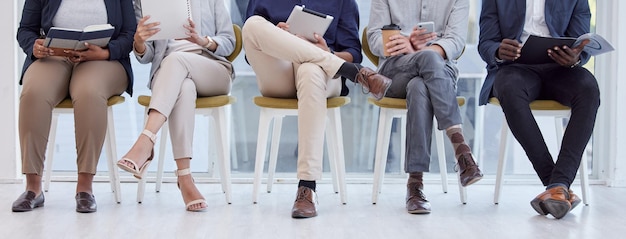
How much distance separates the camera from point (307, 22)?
331 cm

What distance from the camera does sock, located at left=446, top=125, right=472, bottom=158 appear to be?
307cm

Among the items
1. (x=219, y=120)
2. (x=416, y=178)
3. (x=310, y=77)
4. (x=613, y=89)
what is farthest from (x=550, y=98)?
(x=219, y=120)

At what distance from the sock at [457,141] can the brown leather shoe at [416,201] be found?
22 centimetres

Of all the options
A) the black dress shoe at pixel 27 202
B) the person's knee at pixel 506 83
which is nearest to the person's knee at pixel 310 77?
the person's knee at pixel 506 83

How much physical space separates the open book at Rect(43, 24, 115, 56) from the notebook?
72 centimetres

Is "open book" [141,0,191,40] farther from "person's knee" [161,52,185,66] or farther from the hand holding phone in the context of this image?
the hand holding phone

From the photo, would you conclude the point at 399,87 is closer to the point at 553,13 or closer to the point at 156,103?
the point at 553,13

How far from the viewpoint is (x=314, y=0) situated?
362 cm

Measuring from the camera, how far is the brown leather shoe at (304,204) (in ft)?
10.0

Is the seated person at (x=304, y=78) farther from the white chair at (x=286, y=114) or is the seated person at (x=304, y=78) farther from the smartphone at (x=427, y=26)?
the smartphone at (x=427, y=26)

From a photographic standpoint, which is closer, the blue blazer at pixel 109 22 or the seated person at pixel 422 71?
the seated person at pixel 422 71

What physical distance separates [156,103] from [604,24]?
2361 mm

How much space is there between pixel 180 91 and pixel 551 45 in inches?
57.7

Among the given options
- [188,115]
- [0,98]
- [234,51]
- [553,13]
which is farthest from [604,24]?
[0,98]
